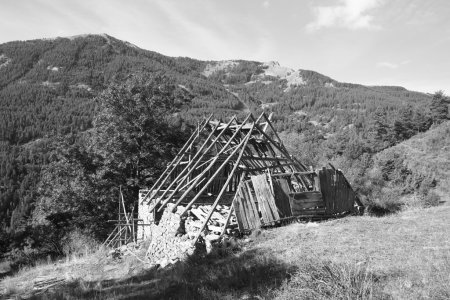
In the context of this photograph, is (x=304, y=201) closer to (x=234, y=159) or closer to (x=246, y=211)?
(x=246, y=211)

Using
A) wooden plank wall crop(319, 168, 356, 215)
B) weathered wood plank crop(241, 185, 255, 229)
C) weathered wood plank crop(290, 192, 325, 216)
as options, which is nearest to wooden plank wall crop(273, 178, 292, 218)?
weathered wood plank crop(290, 192, 325, 216)

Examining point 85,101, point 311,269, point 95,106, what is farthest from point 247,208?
point 85,101

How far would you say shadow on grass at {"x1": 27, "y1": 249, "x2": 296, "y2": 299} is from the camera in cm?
592

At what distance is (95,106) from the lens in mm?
108250

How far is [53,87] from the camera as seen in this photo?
141500 millimetres

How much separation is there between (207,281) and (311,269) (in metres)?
2.41

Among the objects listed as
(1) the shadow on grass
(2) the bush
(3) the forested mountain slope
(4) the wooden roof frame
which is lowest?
(2) the bush

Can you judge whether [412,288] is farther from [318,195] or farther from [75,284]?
[75,284]

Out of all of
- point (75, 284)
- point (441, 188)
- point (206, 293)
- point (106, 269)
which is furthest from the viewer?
point (441, 188)

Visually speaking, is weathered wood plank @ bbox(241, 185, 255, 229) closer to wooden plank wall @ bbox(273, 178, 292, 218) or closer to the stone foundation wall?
the stone foundation wall

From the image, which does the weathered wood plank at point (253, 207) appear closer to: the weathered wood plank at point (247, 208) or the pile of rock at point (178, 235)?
the weathered wood plank at point (247, 208)

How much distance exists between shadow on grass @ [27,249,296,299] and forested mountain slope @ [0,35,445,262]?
2524 cm

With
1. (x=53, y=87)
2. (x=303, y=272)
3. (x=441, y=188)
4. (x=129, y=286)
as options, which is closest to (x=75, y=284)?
(x=129, y=286)

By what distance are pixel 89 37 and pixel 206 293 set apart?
222m
